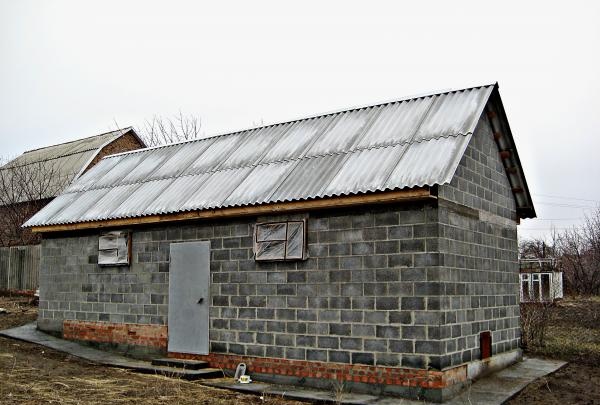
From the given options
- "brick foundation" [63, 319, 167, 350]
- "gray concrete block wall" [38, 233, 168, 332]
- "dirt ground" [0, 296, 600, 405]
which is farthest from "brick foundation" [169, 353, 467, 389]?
"gray concrete block wall" [38, 233, 168, 332]

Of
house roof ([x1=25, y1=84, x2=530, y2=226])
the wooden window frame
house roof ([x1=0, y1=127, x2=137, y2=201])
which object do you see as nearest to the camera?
house roof ([x1=25, y1=84, x2=530, y2=226])

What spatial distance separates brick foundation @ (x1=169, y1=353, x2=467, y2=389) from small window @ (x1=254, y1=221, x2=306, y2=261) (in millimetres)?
1733

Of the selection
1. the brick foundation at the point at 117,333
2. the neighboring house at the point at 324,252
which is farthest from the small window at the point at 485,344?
the brick foundation at the point at 117,333

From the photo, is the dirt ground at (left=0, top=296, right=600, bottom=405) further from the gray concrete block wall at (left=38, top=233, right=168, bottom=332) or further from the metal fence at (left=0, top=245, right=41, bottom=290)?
the metal fence at (left=0, top=245, right=41, bottom=290)

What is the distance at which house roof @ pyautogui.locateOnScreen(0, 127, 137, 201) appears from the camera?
3047 centimetres

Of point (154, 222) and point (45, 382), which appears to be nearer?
point (45, 382)

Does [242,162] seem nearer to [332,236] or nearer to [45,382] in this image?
[332,236]

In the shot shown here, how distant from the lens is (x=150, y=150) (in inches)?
652

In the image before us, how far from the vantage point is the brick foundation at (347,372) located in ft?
29.9

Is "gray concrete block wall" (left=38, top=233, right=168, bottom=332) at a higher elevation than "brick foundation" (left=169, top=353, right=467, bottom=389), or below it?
higher

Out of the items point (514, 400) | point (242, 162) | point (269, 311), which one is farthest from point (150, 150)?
point (514, 400)

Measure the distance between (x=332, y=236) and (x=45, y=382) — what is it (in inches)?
204

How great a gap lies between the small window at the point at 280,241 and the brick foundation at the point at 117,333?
9.37 feet

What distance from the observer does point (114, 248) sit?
13422mm
